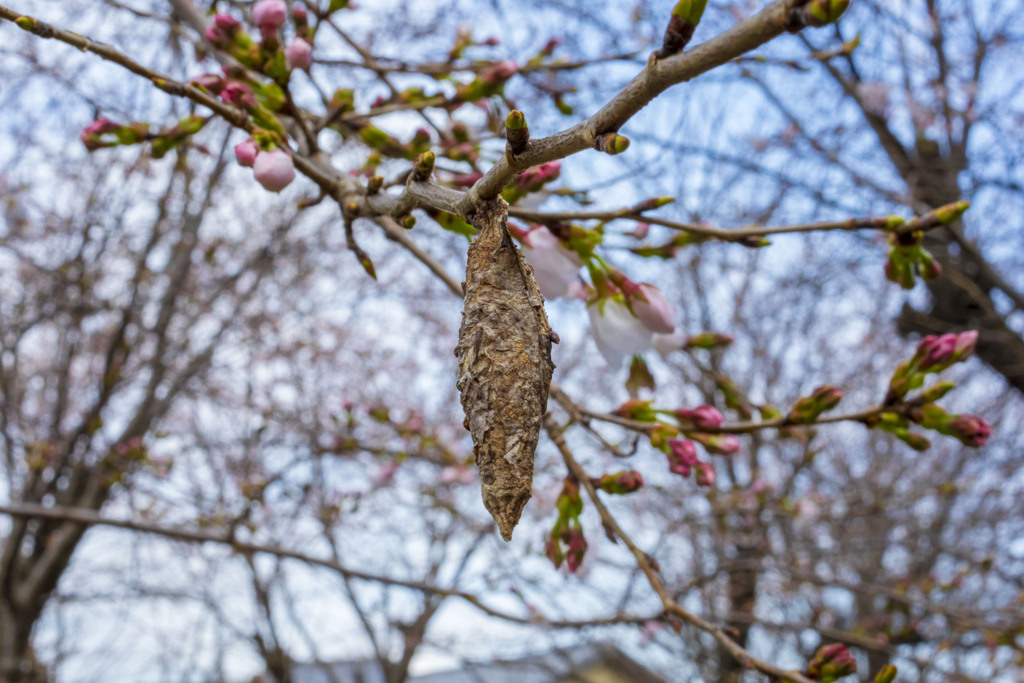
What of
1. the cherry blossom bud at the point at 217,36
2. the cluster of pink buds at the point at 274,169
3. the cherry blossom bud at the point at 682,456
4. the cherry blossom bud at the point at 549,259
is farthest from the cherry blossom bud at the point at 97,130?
the cherry blossom bud at the point at 682,456

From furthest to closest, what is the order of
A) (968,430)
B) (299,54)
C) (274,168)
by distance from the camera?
(299,54) < (968,430) < (274,168)

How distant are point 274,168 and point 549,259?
0.32 meters

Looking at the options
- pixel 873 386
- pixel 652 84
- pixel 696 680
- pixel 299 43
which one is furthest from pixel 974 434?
pixel 873 386

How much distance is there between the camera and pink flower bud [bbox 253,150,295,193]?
0.73 metres

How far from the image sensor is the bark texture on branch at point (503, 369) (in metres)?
0.32

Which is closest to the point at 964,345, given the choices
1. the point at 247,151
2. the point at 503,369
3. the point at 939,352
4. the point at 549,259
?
the point at 939,352

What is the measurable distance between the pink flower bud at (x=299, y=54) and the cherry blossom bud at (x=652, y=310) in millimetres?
617

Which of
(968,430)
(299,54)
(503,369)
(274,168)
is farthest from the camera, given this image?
(299,54)

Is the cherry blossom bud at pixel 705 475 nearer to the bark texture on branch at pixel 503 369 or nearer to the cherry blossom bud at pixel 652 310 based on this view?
the cherry blossom bud at pixel 652 310

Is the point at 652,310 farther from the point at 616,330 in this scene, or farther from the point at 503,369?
the point at 503,369

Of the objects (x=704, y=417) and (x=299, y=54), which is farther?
(x=299, y=54)

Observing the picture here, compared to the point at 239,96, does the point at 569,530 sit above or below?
below

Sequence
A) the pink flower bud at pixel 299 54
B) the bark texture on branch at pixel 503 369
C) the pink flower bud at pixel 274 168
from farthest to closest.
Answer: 1. the pink flower bud at pixel 299 54
2. the pink flower bud at pixel 274 168
3. the bark texture on branch at pixel 503 369

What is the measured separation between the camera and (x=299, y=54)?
1.01 m
